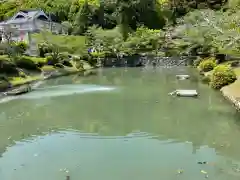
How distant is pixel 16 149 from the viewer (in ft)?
51.3

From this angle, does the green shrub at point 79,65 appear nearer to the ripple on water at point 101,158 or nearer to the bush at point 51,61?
the bush at point 51,61

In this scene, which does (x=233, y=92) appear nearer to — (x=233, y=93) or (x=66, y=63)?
(x=233, y=93)

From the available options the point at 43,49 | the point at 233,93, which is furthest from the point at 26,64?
the point at 233,93

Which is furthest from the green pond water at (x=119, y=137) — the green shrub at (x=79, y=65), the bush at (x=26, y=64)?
the green shrub at (x=79, y=65)

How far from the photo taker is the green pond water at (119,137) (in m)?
12.7

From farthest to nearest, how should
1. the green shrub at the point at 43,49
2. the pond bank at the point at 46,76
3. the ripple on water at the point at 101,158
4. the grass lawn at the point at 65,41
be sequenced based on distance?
1. the grass lawn at the point at 65,41
2. the green shrub at the point at 43,49
3. the pond bank at the point at 46,76
4. the ripple on water at the point at 101,158

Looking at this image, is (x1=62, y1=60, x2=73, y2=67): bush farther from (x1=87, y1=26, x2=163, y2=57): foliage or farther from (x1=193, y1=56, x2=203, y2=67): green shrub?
(x1=193, y1=56, x2=203, y2=67): green shrub

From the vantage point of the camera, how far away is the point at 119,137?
16.8m

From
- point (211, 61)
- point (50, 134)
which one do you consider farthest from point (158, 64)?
point (50, 134)

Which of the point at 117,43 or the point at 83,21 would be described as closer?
the point at 117,43

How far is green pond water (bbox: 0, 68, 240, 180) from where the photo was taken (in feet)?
41.8

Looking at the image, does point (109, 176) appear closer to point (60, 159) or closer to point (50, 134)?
point (60, 159)

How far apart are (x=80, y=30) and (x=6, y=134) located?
55754 millimetres

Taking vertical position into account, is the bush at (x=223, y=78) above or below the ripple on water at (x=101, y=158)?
below
